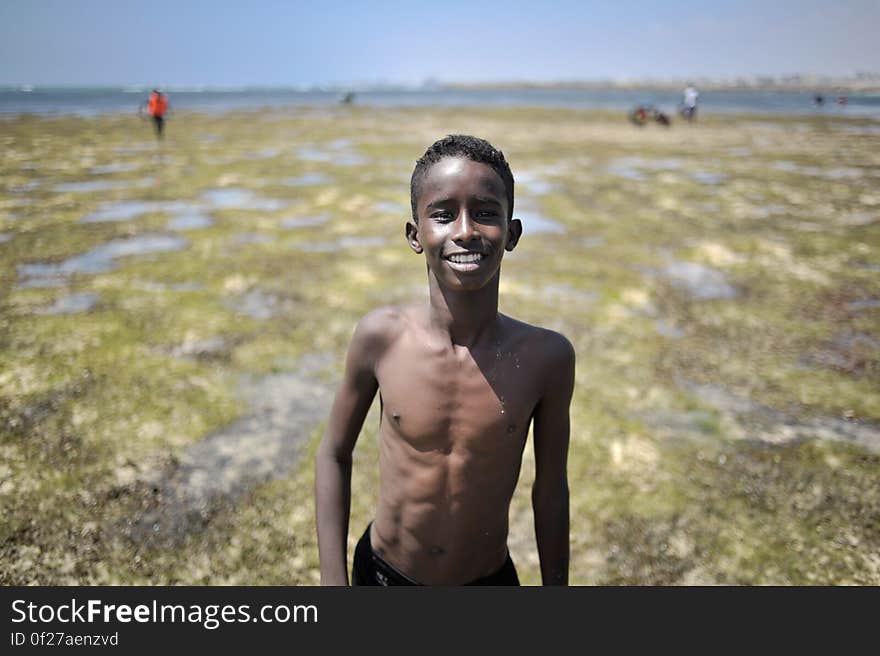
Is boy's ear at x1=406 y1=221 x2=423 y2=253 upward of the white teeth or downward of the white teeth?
upward

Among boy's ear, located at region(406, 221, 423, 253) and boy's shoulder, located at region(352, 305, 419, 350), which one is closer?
boy's ear, located at region(406, 221, 423, 253)

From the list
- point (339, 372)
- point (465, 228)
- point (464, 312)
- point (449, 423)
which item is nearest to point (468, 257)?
point (465, 228)

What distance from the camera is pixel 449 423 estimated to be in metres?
2.07

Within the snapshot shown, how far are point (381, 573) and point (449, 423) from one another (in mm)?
779

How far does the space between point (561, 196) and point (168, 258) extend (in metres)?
10.2

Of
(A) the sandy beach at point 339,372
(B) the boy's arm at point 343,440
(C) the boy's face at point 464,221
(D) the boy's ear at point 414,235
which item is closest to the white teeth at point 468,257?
(C) the boy's face at point 464,221

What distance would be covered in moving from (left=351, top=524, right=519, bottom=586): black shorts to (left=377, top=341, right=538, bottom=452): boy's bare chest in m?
0.61

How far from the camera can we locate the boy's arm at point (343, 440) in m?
2.12

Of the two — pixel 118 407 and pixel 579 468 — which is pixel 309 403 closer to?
pixel 118 407

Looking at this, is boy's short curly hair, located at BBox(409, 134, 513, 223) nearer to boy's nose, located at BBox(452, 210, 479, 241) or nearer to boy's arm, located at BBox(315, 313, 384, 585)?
boy's nose, located at BBox(452, 210, 479, 241)

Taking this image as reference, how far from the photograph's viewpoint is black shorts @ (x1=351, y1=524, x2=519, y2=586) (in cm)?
227

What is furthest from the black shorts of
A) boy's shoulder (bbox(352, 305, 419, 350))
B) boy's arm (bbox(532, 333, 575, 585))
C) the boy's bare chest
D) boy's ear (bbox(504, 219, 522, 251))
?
boy's ear (bbox(504, 219, 522, 251))

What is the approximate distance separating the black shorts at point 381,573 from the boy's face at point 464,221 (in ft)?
4.12
